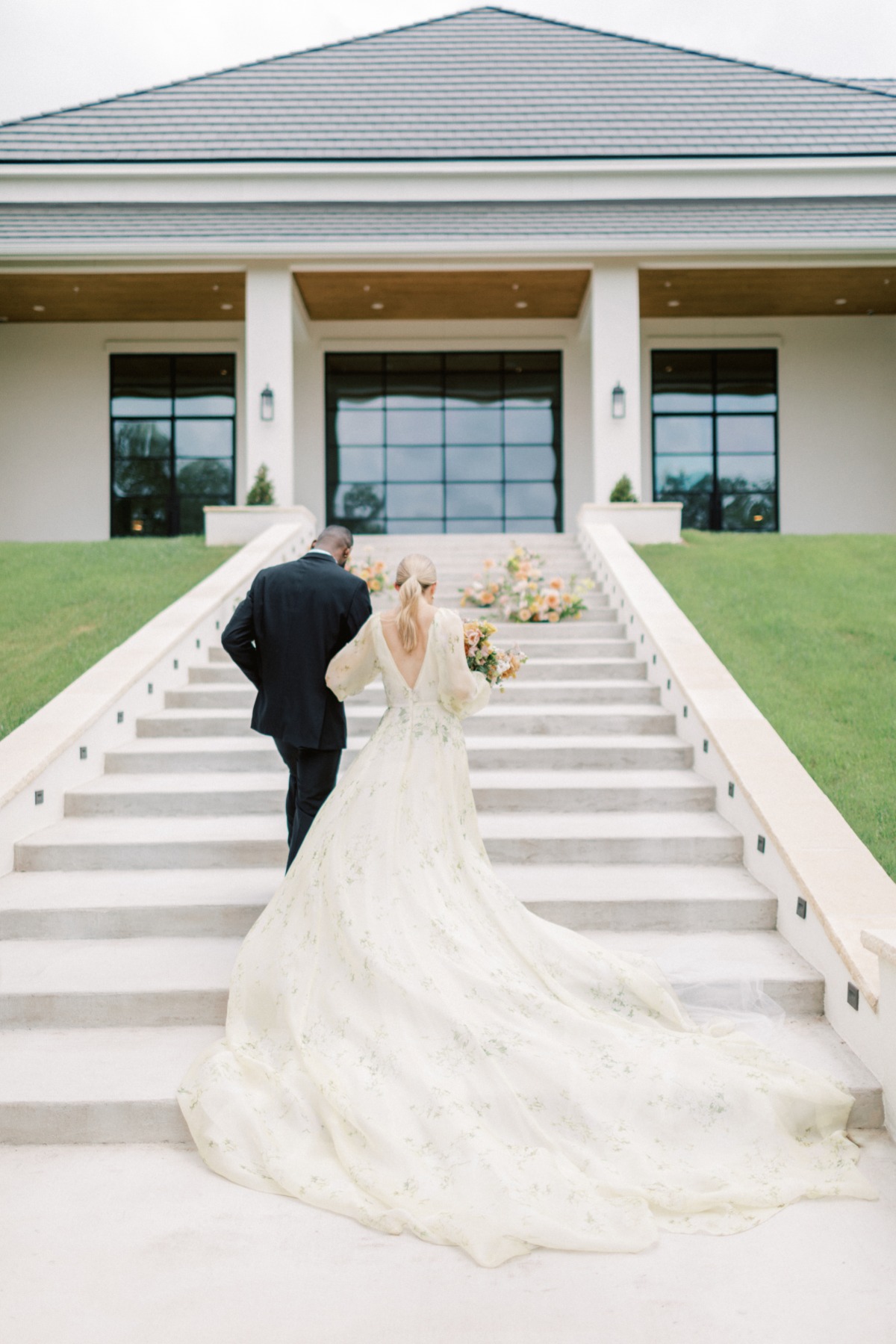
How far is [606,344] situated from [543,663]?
816 centimetres

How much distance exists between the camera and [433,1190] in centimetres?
272

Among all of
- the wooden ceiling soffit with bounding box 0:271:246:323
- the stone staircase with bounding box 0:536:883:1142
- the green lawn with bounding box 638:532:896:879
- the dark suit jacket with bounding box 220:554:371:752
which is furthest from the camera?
the wooden ceiling soffit with bounding box 0:271:246:323

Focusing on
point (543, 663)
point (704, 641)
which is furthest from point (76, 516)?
point (704, 641)

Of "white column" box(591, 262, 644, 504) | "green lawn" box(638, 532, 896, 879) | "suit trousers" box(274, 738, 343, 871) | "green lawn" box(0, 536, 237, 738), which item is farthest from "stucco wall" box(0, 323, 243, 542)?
"suit trousers" box(274, 738, 343, 871)

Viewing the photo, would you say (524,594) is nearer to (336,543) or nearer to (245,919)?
(336,543)

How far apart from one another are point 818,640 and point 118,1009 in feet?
20.0

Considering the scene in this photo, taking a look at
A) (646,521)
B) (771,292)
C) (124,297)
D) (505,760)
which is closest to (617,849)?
(505,760)

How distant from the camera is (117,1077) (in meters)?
3.39

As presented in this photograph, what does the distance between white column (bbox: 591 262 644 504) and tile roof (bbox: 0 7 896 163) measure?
182 cm

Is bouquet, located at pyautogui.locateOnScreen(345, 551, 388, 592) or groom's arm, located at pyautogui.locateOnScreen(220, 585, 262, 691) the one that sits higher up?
bouquet, located at pyautogui.locateOnScreen(345, 551, 388, 592)

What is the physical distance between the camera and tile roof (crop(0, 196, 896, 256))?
44.5 feet

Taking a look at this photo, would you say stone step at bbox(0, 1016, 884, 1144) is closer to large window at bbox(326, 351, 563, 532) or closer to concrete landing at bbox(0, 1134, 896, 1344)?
concrete landing at bbox(0, 1134, 896, 1344)

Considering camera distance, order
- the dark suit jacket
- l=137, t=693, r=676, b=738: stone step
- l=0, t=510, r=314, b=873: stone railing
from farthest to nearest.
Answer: l=137, t=693, r=676, b=738: stone step
l=0, t=510, r=314, b=873: stone railing
the dark suit jacket

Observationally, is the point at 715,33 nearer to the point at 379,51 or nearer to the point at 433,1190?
the point at 379,51
